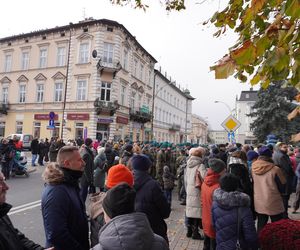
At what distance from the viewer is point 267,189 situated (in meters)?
5.59

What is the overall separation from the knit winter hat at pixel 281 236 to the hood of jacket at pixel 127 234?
1.76 metres

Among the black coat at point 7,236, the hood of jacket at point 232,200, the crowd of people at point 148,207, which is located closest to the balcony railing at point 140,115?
the crowd of people at point 148,207

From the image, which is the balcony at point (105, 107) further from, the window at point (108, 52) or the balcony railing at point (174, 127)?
the balcony railing at point (174, 127)

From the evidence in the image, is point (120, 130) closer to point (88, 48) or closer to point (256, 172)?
point (88, 48)

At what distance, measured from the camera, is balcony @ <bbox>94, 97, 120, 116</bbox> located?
31.9m

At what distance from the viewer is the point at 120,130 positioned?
117 ft

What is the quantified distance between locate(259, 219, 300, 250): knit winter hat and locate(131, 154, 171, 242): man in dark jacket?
1.17 m

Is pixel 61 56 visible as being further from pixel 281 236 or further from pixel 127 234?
pixel 127 234

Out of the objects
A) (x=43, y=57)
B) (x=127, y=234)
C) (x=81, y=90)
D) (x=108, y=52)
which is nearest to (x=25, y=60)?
(x=43, y=57)

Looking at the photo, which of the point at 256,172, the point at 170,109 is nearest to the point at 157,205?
the point at 256,172

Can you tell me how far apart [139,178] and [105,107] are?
2848cm

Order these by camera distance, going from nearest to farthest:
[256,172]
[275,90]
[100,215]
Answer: [100,215], [256,172], [275,90]

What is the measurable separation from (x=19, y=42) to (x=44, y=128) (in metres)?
12.0

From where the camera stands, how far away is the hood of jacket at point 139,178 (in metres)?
3.94
